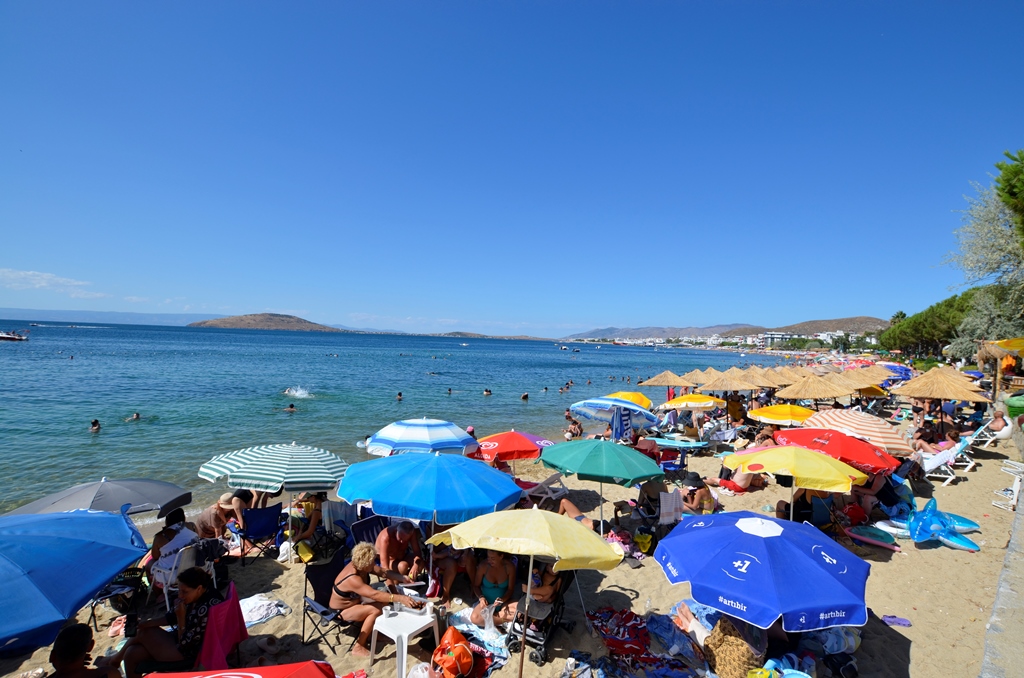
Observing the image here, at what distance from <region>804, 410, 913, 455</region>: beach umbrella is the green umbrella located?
4462 millimetres

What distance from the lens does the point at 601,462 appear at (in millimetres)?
6949

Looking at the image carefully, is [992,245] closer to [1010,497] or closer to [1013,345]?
[1013,345]

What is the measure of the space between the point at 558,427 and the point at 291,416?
490 inches

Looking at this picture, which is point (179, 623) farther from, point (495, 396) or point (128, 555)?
point (495, 396)

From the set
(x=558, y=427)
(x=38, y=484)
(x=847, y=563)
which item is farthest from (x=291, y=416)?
(x=847, y=563)

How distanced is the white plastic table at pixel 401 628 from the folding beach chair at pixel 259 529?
338 centimetres

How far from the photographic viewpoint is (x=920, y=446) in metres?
12.1

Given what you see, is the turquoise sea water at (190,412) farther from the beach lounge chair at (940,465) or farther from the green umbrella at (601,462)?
the beach lounge chair at (940,465)

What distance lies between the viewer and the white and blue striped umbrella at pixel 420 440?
8.42m

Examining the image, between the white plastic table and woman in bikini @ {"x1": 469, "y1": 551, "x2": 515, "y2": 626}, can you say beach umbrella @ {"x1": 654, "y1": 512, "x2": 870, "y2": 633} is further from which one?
the white plastic table

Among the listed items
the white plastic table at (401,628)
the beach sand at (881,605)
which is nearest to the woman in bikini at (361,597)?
the white plastic table at (401,628)

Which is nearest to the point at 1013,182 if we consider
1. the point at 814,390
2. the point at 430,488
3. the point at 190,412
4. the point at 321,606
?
the point at 814,390

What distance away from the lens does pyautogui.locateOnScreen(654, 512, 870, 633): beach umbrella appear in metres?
3.55

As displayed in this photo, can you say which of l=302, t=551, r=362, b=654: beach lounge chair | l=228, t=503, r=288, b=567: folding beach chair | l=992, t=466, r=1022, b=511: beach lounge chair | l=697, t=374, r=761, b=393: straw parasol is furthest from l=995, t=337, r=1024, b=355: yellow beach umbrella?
l=228, t=503, r=288, b=567: folding beach chair
